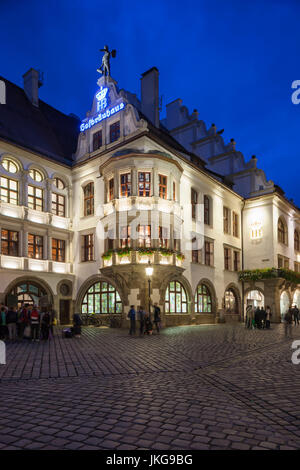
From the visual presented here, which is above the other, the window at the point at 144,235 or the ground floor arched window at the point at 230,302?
the window at the point at 144,235

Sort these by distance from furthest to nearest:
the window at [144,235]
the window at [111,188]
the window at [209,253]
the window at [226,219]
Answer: the window at [226,219] → the window at [209,253] → the window at [111,188] → the window at [144,235]

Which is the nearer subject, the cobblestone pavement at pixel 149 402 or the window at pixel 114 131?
the cobblestone pavement at pixel 149 402

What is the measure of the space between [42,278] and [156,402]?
72.2 feet

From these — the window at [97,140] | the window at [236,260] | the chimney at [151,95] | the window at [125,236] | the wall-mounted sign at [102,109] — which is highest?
the chimney at [151,95]

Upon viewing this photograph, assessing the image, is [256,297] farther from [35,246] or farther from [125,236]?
[35,246]

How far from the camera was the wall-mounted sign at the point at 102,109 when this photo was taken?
95.5 ft

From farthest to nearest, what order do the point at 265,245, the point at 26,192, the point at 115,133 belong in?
the point at 265,245 < the point at 115,133 < the point at 26,192

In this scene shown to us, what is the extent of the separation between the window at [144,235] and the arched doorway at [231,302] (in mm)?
12253

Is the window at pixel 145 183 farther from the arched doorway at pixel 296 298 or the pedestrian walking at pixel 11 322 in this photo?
the arched doorway at pixel 296 298

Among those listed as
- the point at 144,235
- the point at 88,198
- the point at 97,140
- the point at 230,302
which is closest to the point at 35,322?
the point at 144,235

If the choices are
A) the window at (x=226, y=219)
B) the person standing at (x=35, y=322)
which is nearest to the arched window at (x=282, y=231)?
the window at (x=226, y=219)

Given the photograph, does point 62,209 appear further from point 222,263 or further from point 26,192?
point 222,263
